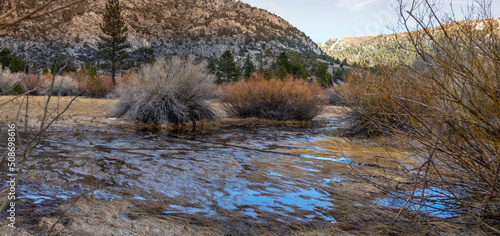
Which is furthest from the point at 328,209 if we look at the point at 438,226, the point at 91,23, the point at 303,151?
the point at 91,23

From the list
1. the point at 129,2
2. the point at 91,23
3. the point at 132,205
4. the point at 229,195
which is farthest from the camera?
the point at 129,2

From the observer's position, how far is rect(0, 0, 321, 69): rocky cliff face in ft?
179

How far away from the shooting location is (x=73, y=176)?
4805 millimetres

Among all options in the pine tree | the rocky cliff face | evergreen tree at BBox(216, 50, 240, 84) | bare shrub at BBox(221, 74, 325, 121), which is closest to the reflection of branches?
bare shrub at BBox(221, 74, 325, 121)

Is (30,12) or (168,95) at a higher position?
(30,12)

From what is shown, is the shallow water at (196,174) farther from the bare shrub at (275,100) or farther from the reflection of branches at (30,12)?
the bare shrub at (275,100)

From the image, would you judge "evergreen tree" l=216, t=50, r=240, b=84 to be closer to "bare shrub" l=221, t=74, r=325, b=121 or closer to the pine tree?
the pine tree

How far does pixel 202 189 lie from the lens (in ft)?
15.1

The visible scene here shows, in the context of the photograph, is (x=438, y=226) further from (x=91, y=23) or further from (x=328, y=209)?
(x=91, y=23)

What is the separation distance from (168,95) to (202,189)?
6924mm

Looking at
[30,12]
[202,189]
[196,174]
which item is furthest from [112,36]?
[30,12]

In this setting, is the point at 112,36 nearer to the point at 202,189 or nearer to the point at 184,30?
the point at 202,189

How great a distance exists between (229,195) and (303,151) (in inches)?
147

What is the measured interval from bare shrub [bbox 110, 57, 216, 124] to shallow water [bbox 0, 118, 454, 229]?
6.78ft
